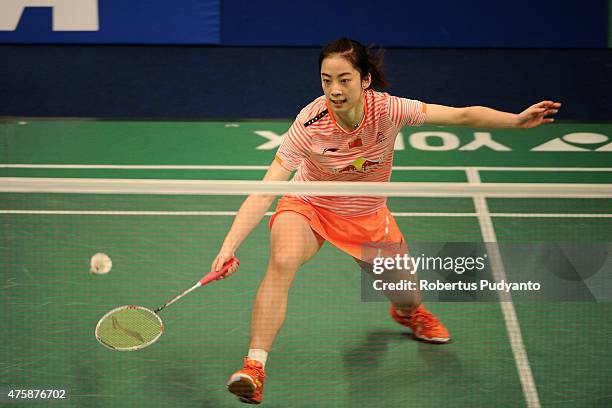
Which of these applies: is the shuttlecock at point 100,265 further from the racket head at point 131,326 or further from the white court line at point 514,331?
the white court line at point 514,331

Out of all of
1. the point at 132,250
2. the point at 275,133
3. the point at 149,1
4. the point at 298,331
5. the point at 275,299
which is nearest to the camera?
the point at 275,299

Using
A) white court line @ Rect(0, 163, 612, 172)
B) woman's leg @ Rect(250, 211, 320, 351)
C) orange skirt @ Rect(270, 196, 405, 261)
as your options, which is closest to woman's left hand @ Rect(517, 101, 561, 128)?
orange skirt @ Rect(270, 196, 405, 261)

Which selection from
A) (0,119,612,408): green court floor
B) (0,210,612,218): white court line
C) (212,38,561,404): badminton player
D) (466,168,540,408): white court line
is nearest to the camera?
(212,38,561,404): badminton player

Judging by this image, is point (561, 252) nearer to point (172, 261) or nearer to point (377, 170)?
point (377, 170)

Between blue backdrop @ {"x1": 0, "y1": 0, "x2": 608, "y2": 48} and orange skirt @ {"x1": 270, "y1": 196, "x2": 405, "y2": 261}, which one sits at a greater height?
blue backdrop @ {"x1": 0, "y1": 0, "x2": 608, "y2": 48}

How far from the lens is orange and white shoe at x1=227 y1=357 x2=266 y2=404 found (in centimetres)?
384

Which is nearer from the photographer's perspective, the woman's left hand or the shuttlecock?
the woman's left hand

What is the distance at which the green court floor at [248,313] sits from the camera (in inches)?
167

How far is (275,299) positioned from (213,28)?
16.1 feet

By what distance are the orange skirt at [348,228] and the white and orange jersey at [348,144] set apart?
37 millimetres

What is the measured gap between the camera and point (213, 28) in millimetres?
8500

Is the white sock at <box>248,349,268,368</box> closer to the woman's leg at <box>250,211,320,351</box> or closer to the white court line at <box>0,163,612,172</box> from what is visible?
the woman's leg at <box>250,211,320,351</box>

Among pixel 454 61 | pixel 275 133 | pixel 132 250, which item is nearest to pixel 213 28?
pixel 275 133

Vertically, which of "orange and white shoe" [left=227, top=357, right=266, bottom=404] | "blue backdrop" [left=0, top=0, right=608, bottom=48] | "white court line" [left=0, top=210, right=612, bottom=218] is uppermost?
"blue backdrop" [left=0, top=0, right=608, bottom=48]
